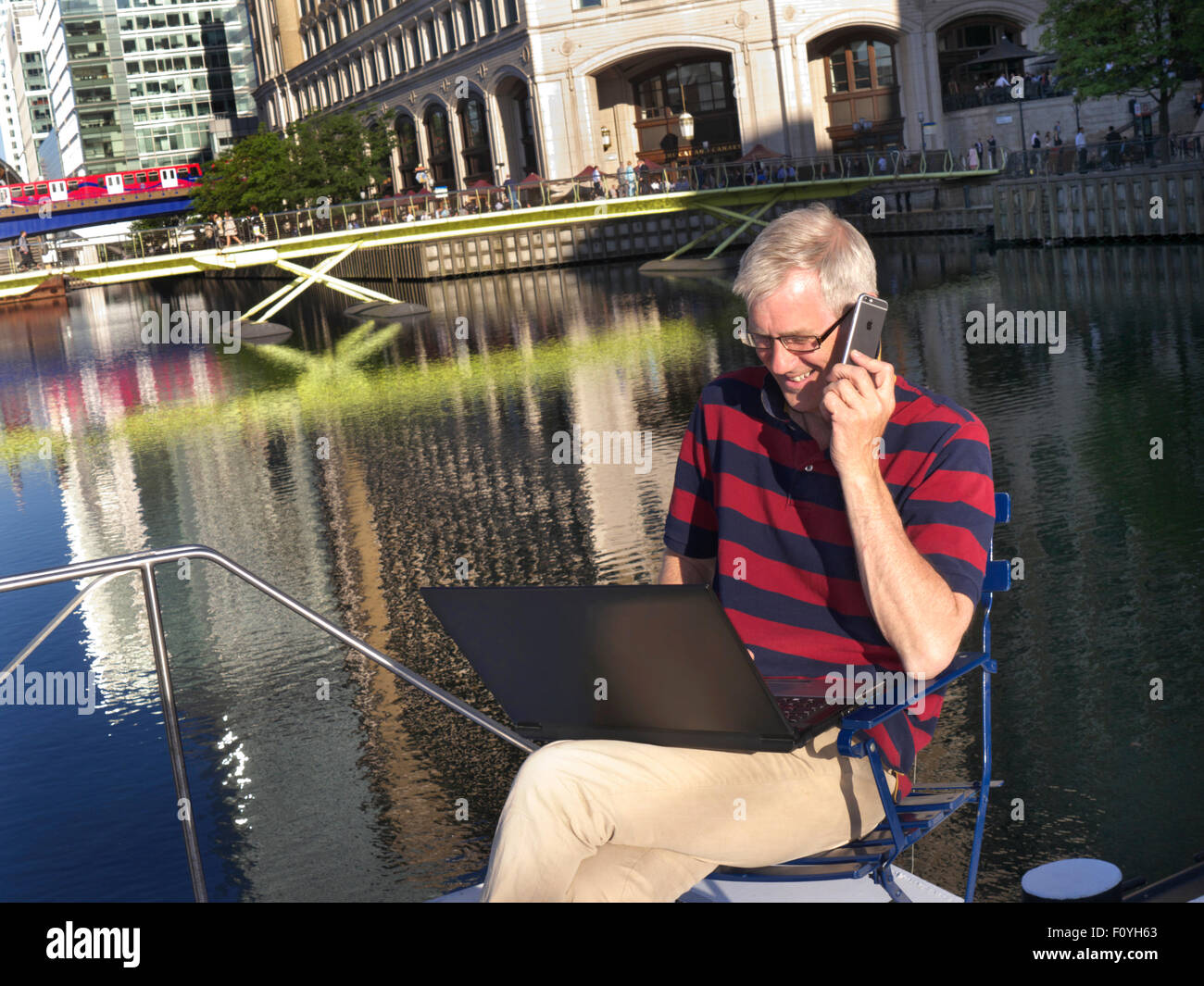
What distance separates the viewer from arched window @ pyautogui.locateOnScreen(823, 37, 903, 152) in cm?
6694

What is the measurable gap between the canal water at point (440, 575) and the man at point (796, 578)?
6.22 ft

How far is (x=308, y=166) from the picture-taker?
69.2m

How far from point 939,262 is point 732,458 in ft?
122

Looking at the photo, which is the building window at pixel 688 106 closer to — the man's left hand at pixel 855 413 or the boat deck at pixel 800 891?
the boat deck at pixel 800 891

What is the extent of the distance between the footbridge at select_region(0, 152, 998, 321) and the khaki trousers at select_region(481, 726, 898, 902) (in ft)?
136

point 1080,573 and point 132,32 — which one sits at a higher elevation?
point 132,32

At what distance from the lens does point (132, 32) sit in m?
129

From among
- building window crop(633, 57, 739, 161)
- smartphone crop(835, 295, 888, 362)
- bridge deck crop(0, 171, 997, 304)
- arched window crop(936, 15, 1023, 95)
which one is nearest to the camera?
smartphone crop(835, 295, 888, 362)

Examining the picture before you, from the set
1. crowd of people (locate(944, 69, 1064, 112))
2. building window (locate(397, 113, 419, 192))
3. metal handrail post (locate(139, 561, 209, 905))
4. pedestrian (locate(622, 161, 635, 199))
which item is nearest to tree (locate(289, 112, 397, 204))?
building window (locate(397, 113, 419, 192))

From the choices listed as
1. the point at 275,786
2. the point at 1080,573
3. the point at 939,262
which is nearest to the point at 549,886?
the point at 275,786

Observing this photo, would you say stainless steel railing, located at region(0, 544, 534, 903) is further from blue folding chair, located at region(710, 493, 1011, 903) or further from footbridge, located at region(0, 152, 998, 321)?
footbridge, located at region(0, 152, 998, 321)
